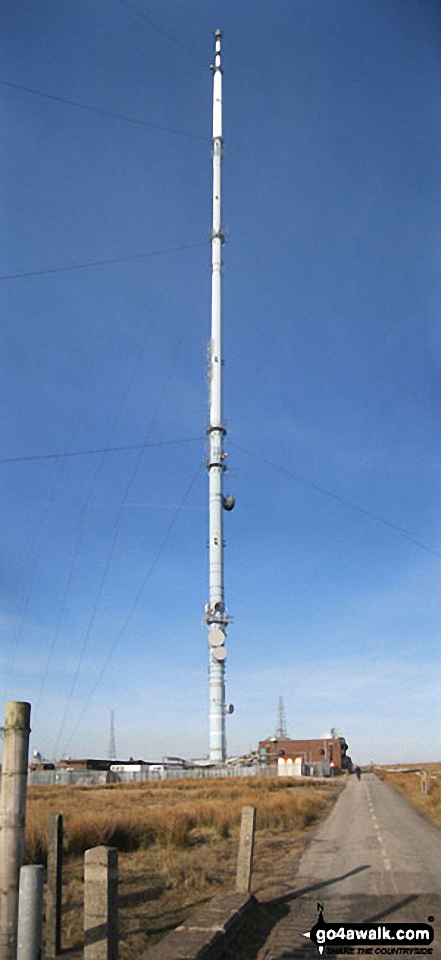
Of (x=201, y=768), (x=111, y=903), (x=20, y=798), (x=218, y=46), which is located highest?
(x=218, y=46)

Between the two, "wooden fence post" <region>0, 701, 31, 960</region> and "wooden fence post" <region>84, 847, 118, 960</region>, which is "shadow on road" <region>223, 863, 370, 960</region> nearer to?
"wooden fence post" <region>84, 847, 118, 960</region>

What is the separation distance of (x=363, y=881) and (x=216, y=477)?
51626 mm

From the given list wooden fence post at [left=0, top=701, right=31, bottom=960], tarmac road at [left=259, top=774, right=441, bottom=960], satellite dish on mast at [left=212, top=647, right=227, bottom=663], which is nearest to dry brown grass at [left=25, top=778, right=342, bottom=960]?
tarmac road at [left=259, top=774, right=441, bottom=960]

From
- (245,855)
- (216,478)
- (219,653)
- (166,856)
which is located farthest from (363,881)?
(216,478)

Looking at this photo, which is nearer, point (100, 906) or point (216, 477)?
point (100, 906)

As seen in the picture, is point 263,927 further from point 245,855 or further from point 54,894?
point 54,894

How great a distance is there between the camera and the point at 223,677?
2430 inches

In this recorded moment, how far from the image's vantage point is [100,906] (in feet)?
19.8

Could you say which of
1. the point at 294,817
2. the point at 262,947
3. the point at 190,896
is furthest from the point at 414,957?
the point at 294,817

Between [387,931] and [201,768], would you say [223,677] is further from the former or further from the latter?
[387,931]

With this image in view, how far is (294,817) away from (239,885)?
50.8 feet

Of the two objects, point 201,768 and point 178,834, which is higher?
point 178,834

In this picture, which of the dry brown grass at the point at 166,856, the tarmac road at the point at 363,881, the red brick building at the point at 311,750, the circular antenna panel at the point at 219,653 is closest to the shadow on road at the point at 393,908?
the tarmac road at the point at 363,881

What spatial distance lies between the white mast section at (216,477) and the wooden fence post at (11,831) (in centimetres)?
5633
